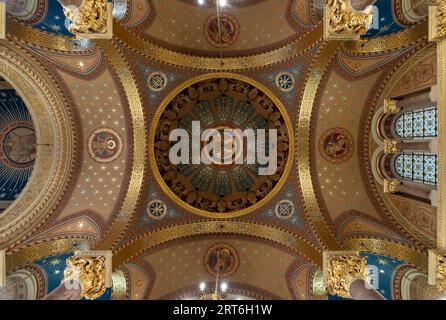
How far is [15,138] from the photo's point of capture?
12633 millimetres

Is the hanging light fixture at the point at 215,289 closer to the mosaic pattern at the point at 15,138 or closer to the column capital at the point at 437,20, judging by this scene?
the mosaic pattern at the point at 15,138

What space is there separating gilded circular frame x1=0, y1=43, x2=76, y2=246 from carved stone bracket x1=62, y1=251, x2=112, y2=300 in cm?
220

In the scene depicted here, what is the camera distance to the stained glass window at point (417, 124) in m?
10.1

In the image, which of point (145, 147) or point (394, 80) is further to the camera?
point (145, 147)

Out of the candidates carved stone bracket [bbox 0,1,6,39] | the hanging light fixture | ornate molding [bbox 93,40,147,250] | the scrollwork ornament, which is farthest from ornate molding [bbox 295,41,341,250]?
carved stone bracket [bbox 0,1,6,39]

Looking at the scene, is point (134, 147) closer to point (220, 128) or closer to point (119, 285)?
point (220, 128)

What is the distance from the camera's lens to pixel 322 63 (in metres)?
11.8

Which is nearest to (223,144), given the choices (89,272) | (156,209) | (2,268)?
(156,209)

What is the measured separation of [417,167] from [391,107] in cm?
235
